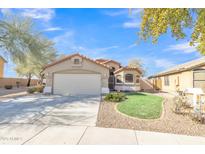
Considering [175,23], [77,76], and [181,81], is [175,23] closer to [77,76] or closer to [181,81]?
[77,76]

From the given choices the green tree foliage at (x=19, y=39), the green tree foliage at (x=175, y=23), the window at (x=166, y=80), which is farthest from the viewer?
the window at (x=166, y=80)

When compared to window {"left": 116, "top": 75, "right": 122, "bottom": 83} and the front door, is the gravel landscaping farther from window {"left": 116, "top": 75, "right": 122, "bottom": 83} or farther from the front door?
the front door

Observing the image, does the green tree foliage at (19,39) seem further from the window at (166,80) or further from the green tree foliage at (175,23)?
the window at (166,80)

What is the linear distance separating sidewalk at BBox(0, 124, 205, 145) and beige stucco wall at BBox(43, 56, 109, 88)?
32.1ft

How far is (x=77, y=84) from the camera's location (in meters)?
15.0

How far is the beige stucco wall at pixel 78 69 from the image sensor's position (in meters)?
15.2

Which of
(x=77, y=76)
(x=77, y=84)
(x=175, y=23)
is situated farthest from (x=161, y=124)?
(x=77, y=76)

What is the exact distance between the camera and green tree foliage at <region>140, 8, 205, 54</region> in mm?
5938

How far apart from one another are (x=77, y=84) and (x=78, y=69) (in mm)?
1352

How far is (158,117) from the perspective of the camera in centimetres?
694

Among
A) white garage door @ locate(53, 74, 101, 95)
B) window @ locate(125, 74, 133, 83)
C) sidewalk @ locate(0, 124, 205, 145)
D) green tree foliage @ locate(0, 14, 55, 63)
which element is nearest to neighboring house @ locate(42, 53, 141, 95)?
white garage door @ locate(53, 74, 101, 95)

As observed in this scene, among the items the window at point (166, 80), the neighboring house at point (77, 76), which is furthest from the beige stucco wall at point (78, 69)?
the window at point (166, 80)

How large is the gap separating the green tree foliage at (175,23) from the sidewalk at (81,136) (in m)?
3.93
